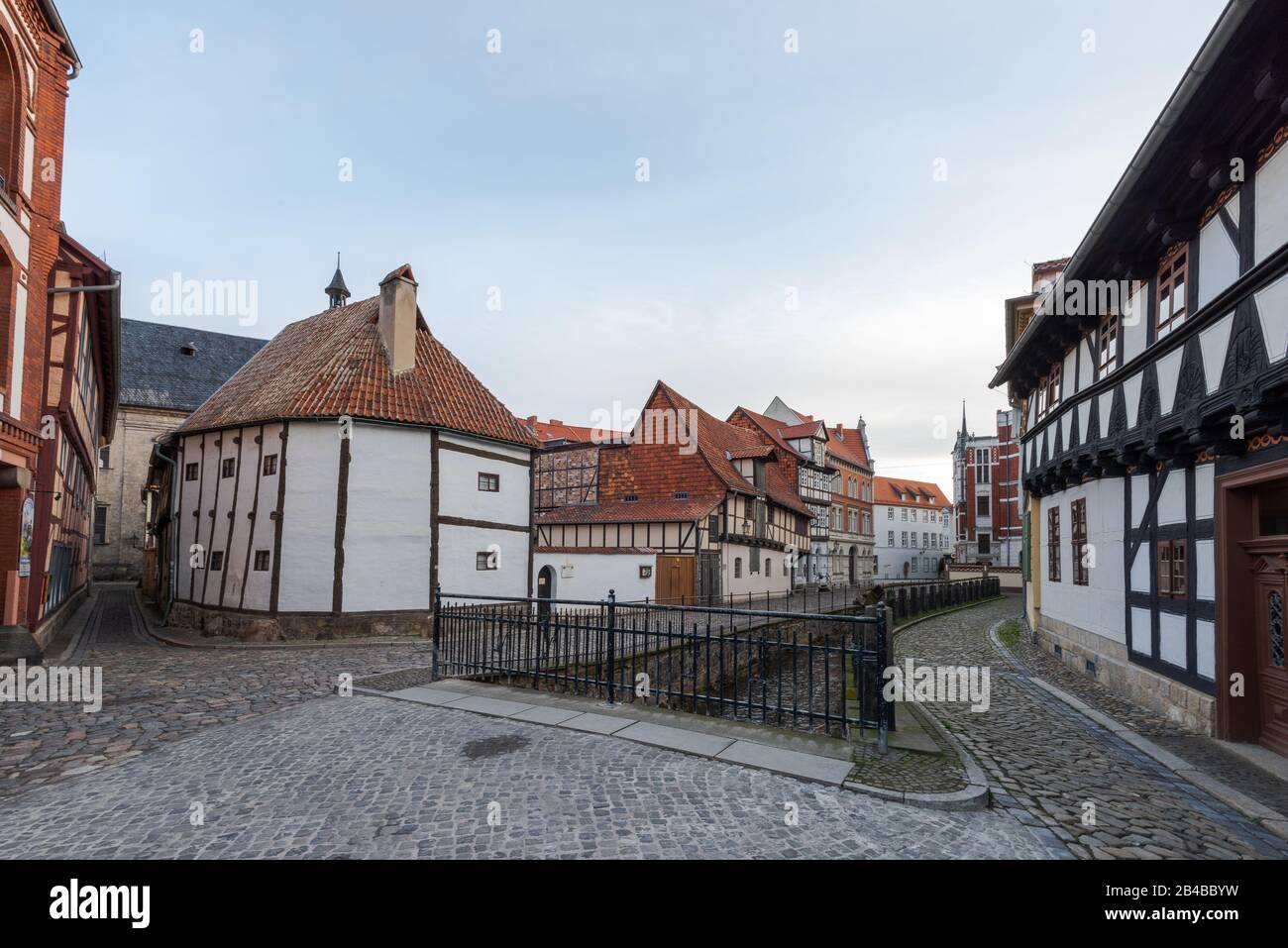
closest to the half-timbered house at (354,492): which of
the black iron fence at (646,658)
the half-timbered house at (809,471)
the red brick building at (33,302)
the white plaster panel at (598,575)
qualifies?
the red brick building at (33,302)

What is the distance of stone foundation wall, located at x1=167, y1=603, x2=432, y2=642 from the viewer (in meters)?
16.5

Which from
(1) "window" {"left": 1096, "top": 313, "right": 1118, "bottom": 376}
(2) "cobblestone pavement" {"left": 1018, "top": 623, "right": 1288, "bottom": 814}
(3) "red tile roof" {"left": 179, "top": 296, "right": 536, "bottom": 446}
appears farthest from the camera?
(3) "red tile roof" {"left": 179, "top": 296, "right": 536, "bottom": 446}

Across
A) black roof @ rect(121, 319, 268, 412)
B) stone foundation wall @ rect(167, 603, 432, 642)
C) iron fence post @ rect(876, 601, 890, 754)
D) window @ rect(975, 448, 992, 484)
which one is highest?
black roof @ rect(121, 319, 268, 412)

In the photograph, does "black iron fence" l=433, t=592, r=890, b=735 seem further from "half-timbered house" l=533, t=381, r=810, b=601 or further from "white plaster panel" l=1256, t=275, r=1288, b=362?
"half-timbered house" l=533, t=381, r=810, b=601

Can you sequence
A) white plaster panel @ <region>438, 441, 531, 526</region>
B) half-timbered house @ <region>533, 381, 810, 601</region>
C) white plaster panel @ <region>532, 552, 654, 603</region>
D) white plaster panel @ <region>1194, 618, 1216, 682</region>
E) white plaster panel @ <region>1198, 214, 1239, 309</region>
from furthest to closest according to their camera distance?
white plaster panel @ <region>532, 552, 654, 603</region>
half-timbered house @ <region>533, 381, 810, 601</region>
white plaster panel @ <region>438, 441, 531, 526</region>
white plaster panel @ <region>1194, 618, 1216, 682</region>
white plaster panel @ <region>1198, 214, 1239, 309</region>

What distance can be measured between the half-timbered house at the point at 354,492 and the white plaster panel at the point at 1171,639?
14815 mm

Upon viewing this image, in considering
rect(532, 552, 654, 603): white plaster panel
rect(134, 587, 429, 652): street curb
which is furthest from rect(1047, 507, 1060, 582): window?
rect(532, 552, 654, 603): white plaster panel

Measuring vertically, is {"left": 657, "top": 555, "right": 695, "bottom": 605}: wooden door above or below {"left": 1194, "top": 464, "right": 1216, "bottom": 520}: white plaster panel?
below

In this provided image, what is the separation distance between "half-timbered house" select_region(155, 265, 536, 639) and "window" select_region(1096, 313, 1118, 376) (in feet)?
48.3

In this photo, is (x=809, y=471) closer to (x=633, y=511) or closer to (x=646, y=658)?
(x=633, y=511)

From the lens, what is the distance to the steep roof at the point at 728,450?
30.8m

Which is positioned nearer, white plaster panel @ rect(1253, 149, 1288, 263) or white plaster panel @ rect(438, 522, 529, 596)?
white plaster panel @ rect(1253, 149, 1288, 263)

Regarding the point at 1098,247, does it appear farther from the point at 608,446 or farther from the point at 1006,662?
the point at 608,446
